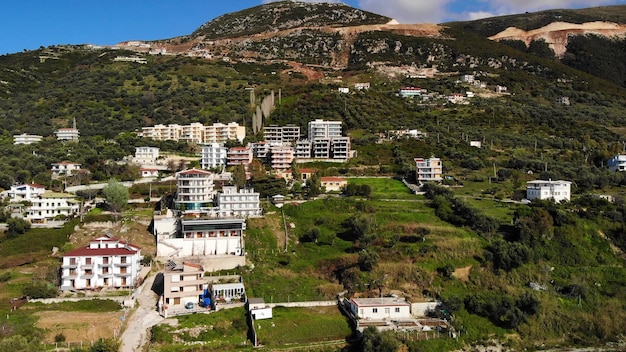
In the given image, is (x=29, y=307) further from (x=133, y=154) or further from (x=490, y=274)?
(x=133, y=154)

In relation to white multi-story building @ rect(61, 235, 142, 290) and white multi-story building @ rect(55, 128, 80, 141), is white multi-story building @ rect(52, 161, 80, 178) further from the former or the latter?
white multi-story building @ rect(61, 235, 142, 290)

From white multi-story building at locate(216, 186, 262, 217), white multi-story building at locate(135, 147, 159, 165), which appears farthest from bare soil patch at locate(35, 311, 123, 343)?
white multi-story building at locate(135, 147, 159, 165)

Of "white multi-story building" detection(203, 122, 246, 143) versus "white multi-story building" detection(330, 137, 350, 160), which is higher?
"white multi-story building" detection(203, 122, 246, 143)

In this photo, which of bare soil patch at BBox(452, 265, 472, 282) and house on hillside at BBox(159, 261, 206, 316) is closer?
house on hillside at BBox(159, 261, 206, 316)

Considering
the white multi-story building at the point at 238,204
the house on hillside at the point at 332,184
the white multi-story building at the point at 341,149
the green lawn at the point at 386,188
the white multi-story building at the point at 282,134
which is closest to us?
the white multi-story building at the point at 238,204

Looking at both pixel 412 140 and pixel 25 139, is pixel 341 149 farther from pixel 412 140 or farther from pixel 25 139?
pixel 25 139

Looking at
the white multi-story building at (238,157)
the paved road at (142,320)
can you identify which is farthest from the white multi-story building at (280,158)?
the paved road at (142,320)

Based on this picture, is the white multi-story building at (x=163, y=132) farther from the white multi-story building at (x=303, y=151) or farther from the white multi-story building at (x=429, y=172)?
the white multi-story building at (x=429, y=172)
